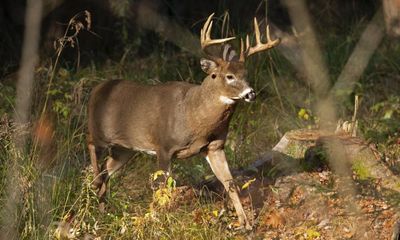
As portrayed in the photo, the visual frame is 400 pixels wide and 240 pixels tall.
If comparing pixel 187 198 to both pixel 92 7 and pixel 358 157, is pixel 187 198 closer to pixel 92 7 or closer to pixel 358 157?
pixel 358 157

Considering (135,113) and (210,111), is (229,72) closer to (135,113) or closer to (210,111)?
(210,111)

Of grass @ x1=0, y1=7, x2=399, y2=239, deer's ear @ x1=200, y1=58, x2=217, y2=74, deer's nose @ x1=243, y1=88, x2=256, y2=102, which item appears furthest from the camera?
deer's ear @ x1=200, y1=58, x2=217, y2=74

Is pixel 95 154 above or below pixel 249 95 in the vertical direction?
below

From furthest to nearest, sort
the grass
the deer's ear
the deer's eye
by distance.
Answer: the deer's ear → the deer's eye → the grass

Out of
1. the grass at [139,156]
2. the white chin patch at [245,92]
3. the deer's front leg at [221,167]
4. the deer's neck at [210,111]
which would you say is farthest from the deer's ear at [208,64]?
the grass at [139,156]

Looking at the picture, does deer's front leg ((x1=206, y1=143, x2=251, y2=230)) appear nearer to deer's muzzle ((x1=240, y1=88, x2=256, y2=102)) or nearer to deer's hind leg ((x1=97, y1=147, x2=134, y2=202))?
deer's muzzle ((x1=240, y1=88, x2=256, y2=102))

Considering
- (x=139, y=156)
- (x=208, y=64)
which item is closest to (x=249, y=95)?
(x=208, y=64)

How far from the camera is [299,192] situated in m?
7.11

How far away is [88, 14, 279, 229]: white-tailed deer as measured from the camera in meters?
6.96

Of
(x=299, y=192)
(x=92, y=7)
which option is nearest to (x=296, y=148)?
(x=299, y=192)

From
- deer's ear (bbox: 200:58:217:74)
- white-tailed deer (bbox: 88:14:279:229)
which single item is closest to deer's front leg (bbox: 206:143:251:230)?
white-tailed deer (bbox: 88:14:279:229)

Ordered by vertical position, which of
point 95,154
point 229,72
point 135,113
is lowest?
point 95,154

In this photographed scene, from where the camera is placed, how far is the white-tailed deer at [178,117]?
22.8 ft

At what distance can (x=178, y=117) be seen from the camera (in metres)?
7.11
